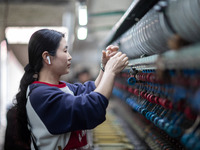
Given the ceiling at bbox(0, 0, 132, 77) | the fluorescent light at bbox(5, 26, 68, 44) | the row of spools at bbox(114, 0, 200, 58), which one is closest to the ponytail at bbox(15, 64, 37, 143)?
the row of spools at bbox(114, 0, 200, 58)

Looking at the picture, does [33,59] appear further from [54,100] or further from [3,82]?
[3,82]

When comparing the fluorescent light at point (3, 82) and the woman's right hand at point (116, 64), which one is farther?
the fluorescent light at point (3, 82)

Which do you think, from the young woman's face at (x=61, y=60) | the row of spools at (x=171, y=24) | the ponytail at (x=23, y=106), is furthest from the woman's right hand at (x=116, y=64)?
the ponytail at (x=23, y=106)

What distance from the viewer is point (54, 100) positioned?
1.50 m

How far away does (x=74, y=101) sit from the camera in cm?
147

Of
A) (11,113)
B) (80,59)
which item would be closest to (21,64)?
(80,59)

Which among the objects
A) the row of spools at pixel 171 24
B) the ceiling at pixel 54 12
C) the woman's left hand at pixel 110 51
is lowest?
the woman's left hand at pixel 110 51

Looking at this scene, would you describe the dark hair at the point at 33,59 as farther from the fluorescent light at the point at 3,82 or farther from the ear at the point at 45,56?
the fluorescent light at the point at 3,82

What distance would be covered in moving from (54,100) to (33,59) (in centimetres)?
42

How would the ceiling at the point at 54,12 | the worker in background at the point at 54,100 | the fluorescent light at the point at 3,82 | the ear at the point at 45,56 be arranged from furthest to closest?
the fluorescent light at the point at 3,82 < the ceiling at the point at 54,12 < the ear at the point at 45,56 < the worker in background at the point at 54,100

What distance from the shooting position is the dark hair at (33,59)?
170 centimetres

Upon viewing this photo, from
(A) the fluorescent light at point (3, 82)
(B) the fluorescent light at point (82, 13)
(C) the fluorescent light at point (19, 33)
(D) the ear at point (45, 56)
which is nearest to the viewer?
(D) the ear at point (45, 56)

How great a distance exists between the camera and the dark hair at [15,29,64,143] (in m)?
1.70

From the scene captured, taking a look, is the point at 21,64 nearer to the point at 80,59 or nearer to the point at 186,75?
the point at 80,59
